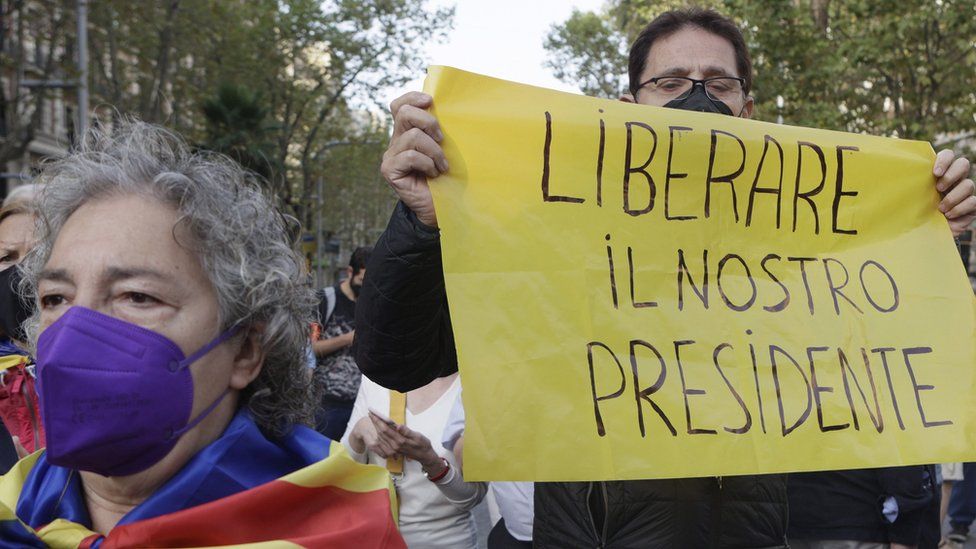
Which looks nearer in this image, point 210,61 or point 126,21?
point 126,21

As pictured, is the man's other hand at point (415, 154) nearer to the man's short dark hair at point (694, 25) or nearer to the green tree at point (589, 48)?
the man's short dark hair at point (694, 25)

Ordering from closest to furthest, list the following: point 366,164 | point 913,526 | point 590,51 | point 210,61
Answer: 1. point 913,526
2. point 210,61
3. point 590,51
4. point 366,164

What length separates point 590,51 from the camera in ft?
97.1

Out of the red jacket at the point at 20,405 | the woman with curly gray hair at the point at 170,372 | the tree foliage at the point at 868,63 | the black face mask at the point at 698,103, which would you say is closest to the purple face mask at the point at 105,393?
the woman with curly gray hair at the point at 170,372

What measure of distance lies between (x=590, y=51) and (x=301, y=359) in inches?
1126

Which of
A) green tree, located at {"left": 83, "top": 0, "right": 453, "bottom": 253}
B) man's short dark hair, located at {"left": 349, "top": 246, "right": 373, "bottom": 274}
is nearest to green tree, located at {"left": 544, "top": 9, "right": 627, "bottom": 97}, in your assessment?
green tree, located at {"left": 83, "top": 0, "right": 453, "bottom": 253}

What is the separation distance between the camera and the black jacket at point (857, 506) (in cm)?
356

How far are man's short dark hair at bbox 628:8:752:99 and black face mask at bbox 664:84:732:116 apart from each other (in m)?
0.15

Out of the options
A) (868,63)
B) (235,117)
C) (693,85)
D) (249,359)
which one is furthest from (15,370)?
(235,117)

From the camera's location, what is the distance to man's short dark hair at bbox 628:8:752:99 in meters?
2.48

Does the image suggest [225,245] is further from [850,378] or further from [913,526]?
[913,526]

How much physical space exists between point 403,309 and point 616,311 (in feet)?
1.39

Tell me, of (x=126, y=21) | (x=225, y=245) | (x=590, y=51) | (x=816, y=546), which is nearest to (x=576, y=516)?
(x=225, y=245)

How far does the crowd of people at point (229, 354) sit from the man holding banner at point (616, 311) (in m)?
0.01
